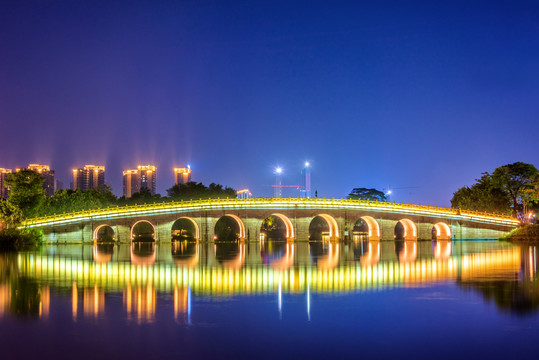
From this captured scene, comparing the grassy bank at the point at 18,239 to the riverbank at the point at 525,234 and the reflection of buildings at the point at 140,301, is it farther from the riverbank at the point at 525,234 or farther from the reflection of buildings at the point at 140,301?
the riverbank at the point at 525,234

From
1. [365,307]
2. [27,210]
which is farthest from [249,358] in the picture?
[27,210]

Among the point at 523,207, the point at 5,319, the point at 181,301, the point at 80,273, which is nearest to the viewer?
the point at 5,319

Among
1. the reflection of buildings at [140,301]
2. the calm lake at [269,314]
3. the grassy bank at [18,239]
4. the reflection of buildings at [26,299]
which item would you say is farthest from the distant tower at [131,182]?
the reflection of buildings at [140,301]

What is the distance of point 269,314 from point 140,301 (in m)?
4.42

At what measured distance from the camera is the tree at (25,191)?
2046 inches

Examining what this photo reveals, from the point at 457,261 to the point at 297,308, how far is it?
59.1 feet

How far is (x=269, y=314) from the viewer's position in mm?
14117

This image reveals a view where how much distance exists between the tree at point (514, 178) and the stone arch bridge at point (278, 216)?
28.0 ft

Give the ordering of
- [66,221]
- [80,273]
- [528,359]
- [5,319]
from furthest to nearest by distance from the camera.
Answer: [66,221] → [80,273] → [5,319] → [528,359]

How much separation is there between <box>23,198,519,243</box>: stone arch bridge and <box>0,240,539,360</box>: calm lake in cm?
2838

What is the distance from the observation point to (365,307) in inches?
599

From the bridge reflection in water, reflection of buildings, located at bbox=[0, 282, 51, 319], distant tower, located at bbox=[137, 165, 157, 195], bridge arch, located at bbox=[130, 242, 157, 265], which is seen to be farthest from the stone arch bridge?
distant tower, located at bbox=[137, 165, 157, 195]

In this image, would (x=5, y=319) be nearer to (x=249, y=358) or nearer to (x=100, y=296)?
(x=100, y=296)

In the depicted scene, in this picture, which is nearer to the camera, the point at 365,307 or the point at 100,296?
the point at 365,307
